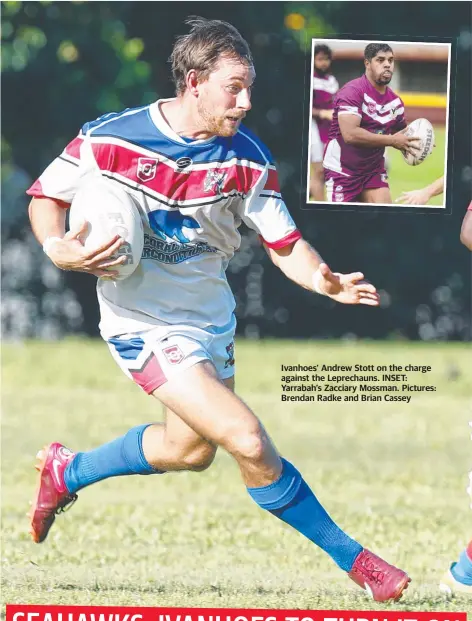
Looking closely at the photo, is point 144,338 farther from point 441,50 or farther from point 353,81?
point 441,50

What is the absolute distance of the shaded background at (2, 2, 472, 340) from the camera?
16.8 meters

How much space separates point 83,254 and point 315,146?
141cm

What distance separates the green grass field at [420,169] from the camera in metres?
5.09

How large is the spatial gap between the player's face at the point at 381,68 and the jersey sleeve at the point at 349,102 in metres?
0.10

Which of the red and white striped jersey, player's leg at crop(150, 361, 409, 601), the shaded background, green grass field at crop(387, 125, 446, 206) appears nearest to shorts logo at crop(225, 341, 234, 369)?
the red and white striped jersey

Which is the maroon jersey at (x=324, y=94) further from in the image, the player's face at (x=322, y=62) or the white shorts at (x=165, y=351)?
the white shorts at (x=165, y=351)

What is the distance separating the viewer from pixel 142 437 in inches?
195

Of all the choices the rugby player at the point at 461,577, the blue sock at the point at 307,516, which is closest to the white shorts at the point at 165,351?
the blue sock at the point at 307,516

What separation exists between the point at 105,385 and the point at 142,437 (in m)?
7.80

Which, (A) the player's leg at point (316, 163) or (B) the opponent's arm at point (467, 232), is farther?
(A) the player's leg at point (316, 163)

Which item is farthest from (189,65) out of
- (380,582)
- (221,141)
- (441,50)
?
(380,582)

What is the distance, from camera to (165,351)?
4484 mm

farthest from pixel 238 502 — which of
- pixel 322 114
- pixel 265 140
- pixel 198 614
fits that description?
pixel 265 140

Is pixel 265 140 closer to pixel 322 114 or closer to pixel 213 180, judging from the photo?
pixel 322 114
